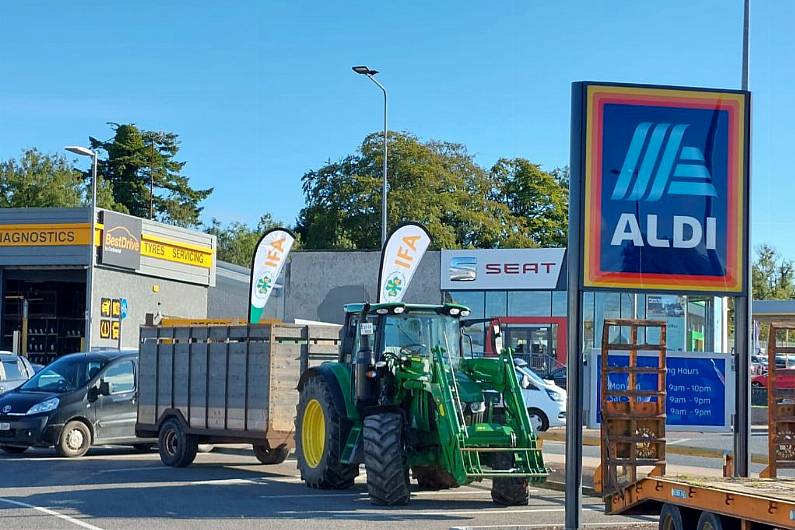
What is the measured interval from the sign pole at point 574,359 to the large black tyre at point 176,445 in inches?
320

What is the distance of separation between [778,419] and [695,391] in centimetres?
99

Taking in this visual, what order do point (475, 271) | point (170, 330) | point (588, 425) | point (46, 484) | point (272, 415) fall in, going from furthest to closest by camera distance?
point (475, 271) → point (170, 330) → point (272, 415) → point (46, 484) → point (588, 425)

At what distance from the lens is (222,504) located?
1339cm

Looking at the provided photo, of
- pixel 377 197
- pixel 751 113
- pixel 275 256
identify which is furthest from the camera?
pixel 377 197

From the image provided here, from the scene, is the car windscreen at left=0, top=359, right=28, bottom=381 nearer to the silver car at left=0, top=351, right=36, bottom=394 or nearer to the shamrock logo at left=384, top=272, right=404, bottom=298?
the silver car at left=0, top=351, right=36, bottom=394

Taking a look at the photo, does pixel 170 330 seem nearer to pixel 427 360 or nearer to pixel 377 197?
pixel 427 360

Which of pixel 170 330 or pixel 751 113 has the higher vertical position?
pixel 751 113

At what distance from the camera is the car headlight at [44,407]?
18.8m

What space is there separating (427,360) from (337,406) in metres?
1.25

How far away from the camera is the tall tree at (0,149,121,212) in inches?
2682

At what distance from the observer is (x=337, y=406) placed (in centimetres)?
1462

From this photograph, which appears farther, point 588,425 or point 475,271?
point 475,271

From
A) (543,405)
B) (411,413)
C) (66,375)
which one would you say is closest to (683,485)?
(411,413)

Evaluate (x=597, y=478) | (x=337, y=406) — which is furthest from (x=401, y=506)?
(x=597, y=478)
